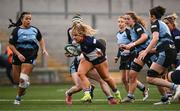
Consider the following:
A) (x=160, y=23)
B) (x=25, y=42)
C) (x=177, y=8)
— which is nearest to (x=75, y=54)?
(x=25, y=42)

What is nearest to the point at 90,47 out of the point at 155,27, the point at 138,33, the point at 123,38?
the point at 138,33

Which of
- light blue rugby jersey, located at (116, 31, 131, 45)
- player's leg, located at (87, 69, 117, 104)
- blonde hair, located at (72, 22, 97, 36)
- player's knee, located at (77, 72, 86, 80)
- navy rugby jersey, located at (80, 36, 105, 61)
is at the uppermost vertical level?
blonde hair, located at (72, 22, 97, 36)

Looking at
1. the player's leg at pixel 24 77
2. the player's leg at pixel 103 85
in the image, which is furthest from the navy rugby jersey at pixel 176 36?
the player's leg at pixel 24 77

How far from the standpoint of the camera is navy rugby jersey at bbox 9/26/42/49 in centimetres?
1505

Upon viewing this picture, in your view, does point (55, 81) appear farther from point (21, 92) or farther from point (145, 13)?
point (21, 92)

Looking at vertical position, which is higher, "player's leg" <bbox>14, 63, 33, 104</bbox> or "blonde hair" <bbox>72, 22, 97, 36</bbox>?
"blonde hair" <bbox>72, 22, 97, 36</bbox>

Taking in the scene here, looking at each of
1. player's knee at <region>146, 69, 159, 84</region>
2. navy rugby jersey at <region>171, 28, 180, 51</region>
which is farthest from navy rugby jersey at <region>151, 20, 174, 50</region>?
navy rugby jersey at <region>171, 28, 180, 51</region>

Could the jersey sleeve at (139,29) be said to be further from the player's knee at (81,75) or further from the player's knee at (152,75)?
the player's knee at (81,75)

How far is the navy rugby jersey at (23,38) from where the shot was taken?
49.4 feet

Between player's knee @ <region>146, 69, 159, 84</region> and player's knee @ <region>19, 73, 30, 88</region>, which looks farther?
player's knee @ <region>19, 73, 30, 88</region>

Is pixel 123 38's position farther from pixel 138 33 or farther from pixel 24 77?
pixel 24 77

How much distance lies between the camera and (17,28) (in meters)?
15.1

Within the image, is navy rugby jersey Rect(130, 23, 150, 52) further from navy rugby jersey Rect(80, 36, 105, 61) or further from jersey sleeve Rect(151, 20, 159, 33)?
jersey sleeve Rect(151, 20, 159, 33)

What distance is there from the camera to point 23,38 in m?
15.0
